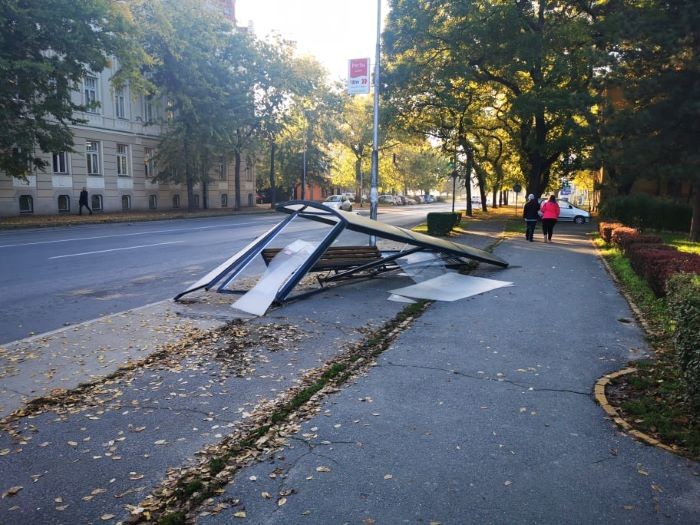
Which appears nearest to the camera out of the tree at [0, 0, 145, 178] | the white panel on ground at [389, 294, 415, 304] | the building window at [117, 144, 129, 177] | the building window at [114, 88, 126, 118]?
the white panel on ground at [389, 294, 415, 304]

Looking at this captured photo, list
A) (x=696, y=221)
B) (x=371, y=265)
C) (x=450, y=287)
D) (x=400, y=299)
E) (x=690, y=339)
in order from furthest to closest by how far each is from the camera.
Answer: (x=696, y=221), (x=371, y=265), (x=450, y=287), (x=400, y=299), (x=690, y=339)

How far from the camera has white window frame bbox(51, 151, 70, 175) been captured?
102 ft

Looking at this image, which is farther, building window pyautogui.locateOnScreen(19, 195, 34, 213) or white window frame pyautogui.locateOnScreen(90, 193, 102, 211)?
white window frame pyautogui.locateOnScreen(90, 193, 102, 211)

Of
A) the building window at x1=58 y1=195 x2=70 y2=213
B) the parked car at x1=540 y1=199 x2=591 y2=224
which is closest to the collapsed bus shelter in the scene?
the parked car at x1=540 y1=199 x2=591 y2=224

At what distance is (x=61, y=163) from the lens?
1244 inches

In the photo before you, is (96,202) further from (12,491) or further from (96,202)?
(12,491)

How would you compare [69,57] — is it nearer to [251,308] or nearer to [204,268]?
[204,268]

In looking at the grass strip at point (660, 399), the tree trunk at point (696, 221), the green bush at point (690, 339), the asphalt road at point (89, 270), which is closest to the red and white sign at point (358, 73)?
the asphalt road at point (89, 270)

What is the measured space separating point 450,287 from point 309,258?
288cm

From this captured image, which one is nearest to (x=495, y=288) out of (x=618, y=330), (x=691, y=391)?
(x=618, y=330)

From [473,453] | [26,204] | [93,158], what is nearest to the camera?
[473,453]

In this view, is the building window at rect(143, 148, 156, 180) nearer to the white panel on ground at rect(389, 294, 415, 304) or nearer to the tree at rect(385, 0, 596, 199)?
the tree at rect(385, 0, 596, 199)

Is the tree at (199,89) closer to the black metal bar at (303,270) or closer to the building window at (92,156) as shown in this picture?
the building window at (92,156)

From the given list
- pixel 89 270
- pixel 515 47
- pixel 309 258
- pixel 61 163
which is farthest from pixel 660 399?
pixel 61 163
